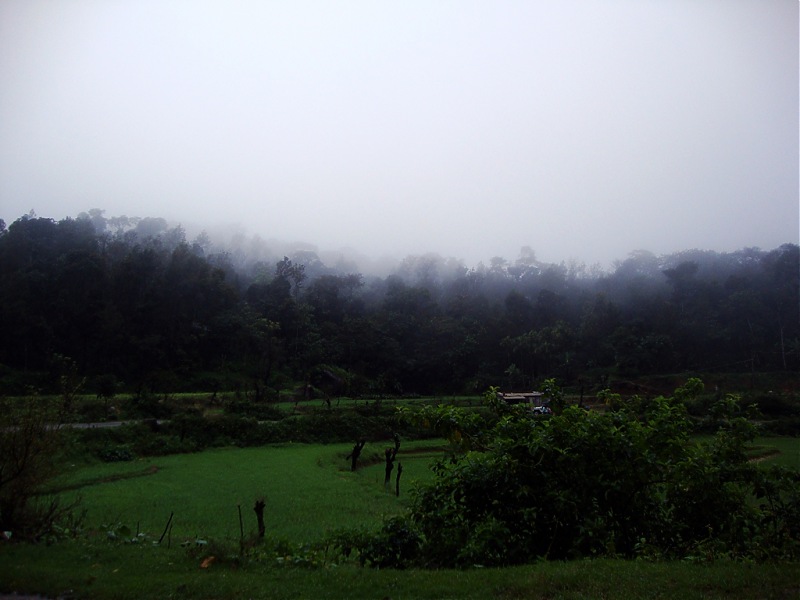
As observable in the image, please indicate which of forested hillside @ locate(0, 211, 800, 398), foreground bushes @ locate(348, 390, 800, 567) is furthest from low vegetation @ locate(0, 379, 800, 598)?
forested hillside @ locate(0, 211, 800, 398)

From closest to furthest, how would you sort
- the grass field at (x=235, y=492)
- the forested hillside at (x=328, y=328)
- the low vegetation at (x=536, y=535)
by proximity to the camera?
1. the low vegetation at (x=536, y=535)
2. the grass field at (x=235, y=492)
3. the forested hillside at (x=328, y=328)

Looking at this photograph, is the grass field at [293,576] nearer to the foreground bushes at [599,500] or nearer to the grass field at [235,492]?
the grass field at [235,492]

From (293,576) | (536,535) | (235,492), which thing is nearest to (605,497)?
(536,535)

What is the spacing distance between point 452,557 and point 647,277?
7794 cm

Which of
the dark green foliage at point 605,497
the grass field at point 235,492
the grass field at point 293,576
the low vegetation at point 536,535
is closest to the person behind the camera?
the grass field at point 293,576

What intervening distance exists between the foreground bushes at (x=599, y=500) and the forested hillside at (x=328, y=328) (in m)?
33.5

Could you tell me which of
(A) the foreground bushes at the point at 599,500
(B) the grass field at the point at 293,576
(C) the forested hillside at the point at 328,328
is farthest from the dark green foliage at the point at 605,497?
(C) the forested hillside at the point at 328,328

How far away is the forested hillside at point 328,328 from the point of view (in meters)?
45.2

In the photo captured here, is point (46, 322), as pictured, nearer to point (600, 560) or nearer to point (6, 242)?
point (6, 242)

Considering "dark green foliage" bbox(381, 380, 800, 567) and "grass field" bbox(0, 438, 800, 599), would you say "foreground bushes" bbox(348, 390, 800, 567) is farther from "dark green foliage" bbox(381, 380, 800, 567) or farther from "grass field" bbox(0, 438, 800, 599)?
"grass field" bbox(0, 438, 800, 599)

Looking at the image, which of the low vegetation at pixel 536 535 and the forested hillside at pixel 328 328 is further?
the forested hillside at pixel 328 328

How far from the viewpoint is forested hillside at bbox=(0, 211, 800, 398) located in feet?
148

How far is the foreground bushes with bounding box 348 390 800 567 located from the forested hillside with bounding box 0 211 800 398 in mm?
33497

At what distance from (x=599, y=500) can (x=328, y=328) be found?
176ft
